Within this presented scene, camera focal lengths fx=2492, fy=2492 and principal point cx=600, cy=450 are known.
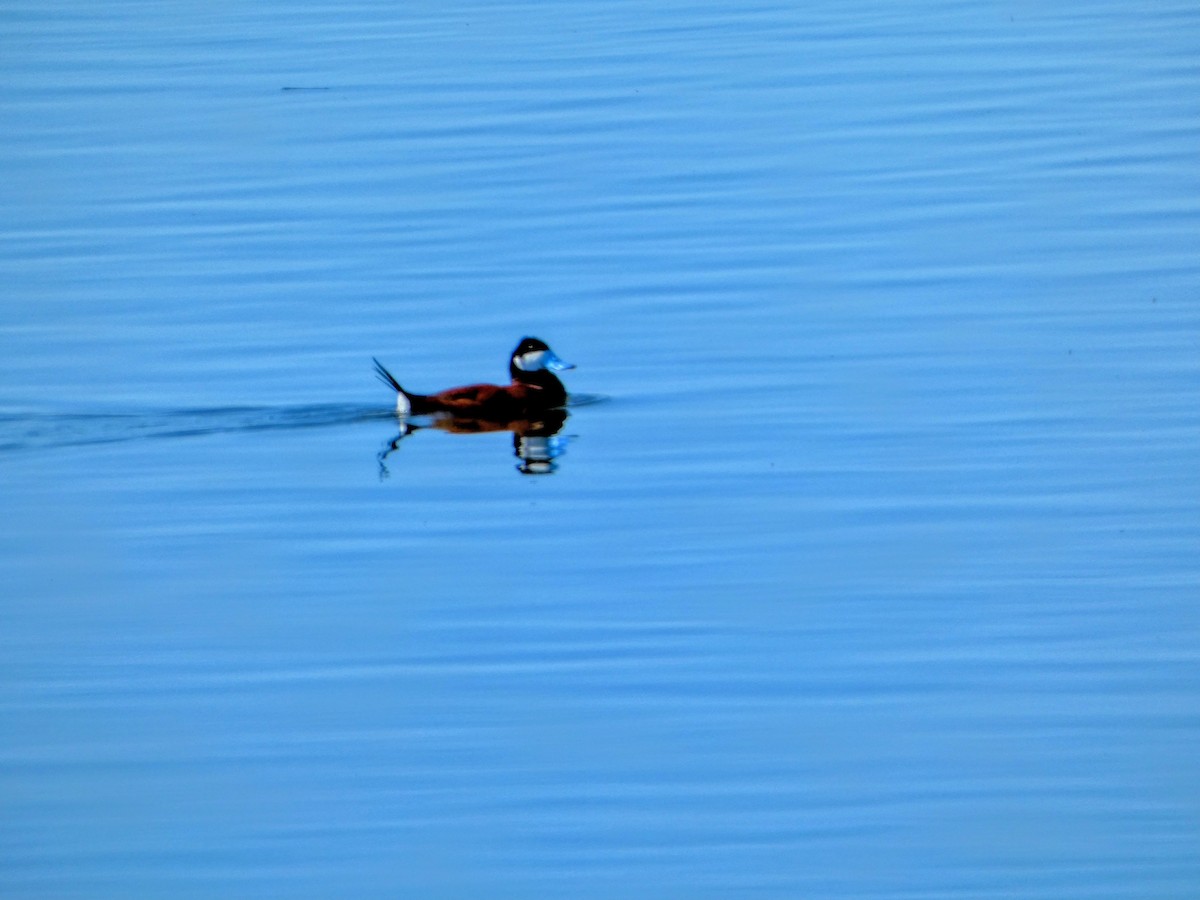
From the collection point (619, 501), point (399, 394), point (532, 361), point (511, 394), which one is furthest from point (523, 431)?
point (619, 501)

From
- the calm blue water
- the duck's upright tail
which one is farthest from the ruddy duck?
the calm blue water

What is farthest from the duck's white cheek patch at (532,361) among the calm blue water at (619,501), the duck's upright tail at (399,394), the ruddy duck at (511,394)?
the duck's upright tail at (399,394)

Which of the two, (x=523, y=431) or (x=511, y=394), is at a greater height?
(x=511, y=394)

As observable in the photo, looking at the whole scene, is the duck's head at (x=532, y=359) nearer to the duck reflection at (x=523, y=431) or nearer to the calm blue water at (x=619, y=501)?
the duck reflection at (x=523, y=431)

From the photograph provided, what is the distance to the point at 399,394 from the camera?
40.3ft

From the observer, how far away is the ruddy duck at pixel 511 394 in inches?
484

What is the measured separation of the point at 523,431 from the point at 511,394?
20 centimetres

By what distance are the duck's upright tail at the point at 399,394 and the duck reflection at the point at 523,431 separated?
0.09m

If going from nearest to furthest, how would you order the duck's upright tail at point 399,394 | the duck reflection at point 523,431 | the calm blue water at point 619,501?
the calm blue water at point 619,501 → the duck reflection at point 523,431 → the duck's upright tail at point 399,394

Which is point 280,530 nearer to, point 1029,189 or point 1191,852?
point 1191,852

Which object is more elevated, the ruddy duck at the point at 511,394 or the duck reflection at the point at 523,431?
the ruddy duck at the point at 511,394

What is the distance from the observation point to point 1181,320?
1292 centimetres

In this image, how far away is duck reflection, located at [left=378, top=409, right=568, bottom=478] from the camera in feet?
38.2

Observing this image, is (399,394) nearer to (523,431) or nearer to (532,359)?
(523,431)
